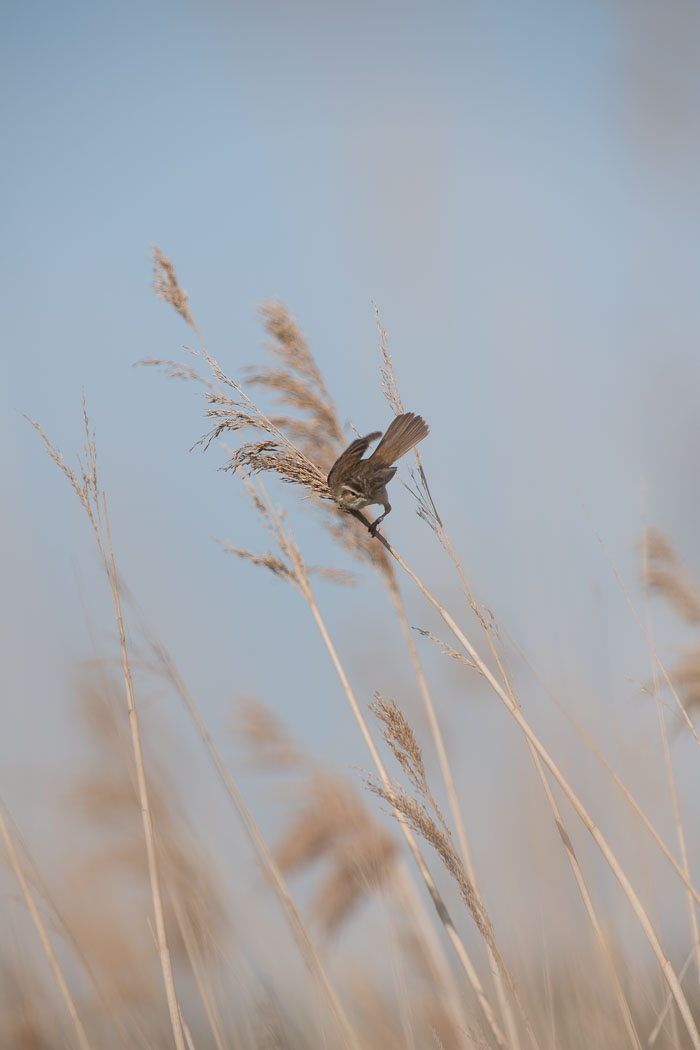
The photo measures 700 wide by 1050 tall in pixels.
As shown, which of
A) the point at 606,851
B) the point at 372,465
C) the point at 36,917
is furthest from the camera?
the point at 36,917

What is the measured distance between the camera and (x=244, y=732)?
3.14 m

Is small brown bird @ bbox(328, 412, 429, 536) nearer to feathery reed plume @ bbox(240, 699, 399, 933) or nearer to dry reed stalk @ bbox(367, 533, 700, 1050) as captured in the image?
dry reed stalk @ bbox(367, 533, 700, 1050)

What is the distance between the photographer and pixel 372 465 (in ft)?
5.63

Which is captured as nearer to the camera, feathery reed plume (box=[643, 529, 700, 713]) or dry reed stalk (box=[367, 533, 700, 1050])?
dry reed stalk (box=[367, 533, 700, 1050])

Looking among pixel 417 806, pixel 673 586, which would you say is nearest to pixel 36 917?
pixel 417 806

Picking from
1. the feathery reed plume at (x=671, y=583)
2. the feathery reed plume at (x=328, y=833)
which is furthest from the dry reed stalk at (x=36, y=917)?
the feathery reed plume at (x=671, y=583)

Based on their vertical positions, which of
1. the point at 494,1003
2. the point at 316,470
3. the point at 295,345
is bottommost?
the point at 494,1003

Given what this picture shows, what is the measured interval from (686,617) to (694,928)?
1.04m

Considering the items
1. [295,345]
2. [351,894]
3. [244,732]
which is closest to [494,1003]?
[351,894]

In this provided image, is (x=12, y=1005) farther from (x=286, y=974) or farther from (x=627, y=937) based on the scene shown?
(x=627, y=937)

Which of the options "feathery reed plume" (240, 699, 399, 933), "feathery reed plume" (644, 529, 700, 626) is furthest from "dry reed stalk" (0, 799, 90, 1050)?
"feathery reed plume" (644, 529, 700, 626)

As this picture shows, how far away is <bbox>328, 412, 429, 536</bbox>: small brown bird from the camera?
1.66 metres

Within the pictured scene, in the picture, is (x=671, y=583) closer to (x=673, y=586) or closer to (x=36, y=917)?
(x=673, y=586)

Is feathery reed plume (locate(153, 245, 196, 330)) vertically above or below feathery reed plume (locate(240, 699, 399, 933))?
above
